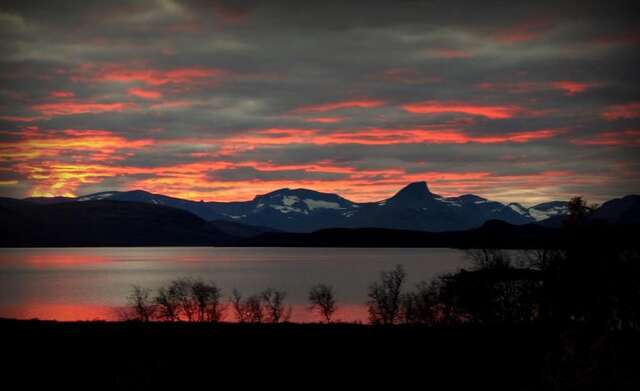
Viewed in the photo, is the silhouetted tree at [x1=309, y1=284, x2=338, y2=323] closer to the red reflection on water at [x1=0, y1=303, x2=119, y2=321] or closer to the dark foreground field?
the red reflection on water at [x1=0, y1=303, x2=119, y2=321]

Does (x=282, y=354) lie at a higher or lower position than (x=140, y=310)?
higher

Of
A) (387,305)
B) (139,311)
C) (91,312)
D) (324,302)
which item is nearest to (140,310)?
(139,311)

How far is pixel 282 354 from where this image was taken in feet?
114

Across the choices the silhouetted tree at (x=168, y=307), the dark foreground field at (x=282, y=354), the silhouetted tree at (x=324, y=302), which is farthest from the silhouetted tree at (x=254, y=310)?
the dark foreground field at (x=282, y=354)

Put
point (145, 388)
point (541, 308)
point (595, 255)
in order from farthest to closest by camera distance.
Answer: point (541, 308) < point (595, 255) < point (145, 388)

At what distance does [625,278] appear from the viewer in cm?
5816

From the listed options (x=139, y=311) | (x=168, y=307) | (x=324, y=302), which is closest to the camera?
(x=168, y=307)

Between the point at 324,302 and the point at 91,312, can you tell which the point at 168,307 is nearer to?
the point at 324,302

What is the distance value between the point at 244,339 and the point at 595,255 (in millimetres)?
35598

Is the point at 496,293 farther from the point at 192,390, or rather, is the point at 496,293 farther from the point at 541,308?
the point at 192,390

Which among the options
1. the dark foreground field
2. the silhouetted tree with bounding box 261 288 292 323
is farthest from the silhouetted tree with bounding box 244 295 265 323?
the dark foreground field

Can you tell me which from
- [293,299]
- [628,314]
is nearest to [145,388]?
[628,314]

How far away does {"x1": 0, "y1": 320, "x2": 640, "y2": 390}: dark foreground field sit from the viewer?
97.1 ft

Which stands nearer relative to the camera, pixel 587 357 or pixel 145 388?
pixel 587 357
